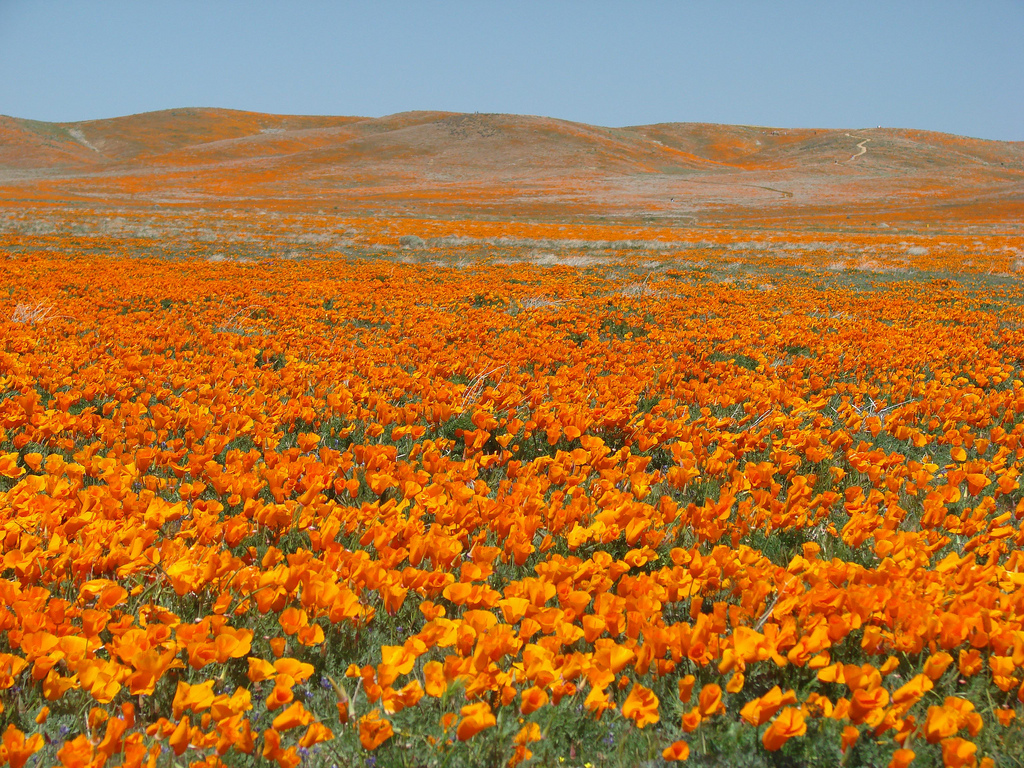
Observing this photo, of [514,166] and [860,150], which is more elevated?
[860,150]

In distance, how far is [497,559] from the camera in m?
2.48

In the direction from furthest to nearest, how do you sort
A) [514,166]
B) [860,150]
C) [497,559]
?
1. [860,150]
2. [514,166]
3. [497,559]

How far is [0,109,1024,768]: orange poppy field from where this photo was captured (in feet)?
5.19

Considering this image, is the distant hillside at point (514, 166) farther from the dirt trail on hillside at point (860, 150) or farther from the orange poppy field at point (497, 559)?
the orange poppy field at point (497, 559)

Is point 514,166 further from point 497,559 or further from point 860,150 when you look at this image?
point 497,559

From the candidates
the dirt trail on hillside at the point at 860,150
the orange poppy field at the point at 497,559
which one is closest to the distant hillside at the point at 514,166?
the dirt trail on hillside at the point at 860,150

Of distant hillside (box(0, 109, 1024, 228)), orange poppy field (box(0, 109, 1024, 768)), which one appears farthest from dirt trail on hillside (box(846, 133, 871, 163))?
orange poppy field (box(0, 109, 1024, 768))

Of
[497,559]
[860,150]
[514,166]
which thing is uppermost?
[860,150]

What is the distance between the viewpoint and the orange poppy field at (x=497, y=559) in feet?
5.19

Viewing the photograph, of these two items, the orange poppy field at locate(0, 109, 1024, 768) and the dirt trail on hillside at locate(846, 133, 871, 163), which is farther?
the dirt trail on hillside at locate(846, 133, 871, 163)

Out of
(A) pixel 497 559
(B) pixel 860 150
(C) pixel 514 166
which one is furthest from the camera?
(B) pixel 860 150

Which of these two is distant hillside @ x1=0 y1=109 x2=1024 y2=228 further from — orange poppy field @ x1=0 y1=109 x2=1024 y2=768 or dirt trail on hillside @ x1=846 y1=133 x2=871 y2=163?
orange poppy field @ x1=0 y1=109 x2=1024 y2=768

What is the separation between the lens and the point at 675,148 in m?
119

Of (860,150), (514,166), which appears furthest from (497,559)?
(860,150)
